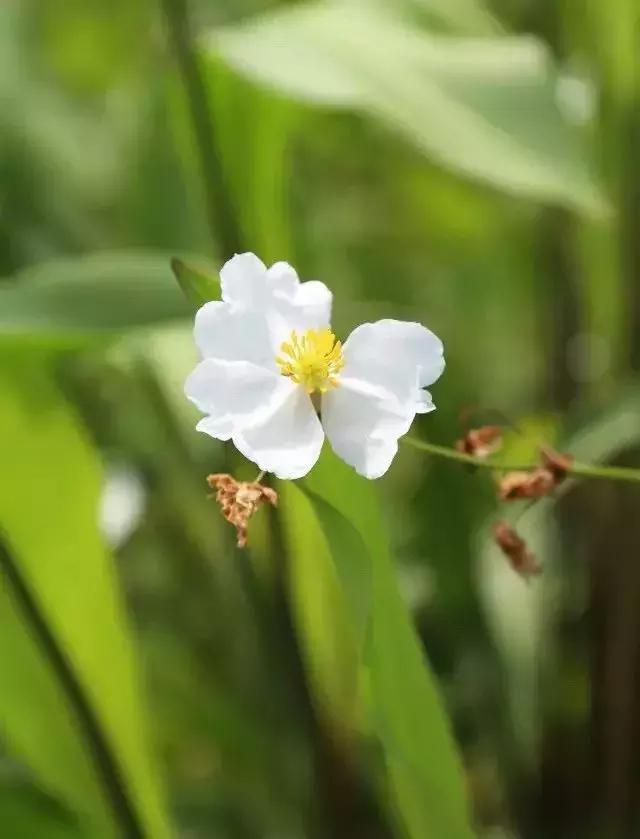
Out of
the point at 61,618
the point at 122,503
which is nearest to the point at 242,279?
the point at 61,618

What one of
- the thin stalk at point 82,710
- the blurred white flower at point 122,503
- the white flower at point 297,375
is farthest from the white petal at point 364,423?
the blurred white flower at point 122,503

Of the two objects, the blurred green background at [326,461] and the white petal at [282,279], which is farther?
the blurred green background at [326,461]

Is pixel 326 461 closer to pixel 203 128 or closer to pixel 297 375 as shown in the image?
pixel 297 375

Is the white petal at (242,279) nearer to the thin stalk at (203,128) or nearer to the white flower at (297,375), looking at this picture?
the white flower at (297,375)

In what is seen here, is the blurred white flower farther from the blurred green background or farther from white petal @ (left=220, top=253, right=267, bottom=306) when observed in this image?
white petal @ (left=220, top=253, right=267, bottom=306)

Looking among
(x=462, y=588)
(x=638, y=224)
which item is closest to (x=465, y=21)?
(x=638, y=224)
